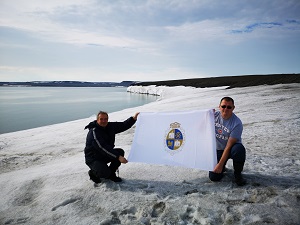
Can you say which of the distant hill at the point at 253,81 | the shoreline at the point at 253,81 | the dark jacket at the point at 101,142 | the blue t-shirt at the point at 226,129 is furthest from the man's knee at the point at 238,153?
the distant hill at the point at 253,81

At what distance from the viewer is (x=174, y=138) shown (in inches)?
161

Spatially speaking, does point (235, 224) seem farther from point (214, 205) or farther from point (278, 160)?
point (278, 160)

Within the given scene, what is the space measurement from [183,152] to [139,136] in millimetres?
887

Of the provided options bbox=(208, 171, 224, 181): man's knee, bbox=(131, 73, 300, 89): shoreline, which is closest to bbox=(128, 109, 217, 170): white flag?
bbox=(208, 171, 224, 181): man's knee

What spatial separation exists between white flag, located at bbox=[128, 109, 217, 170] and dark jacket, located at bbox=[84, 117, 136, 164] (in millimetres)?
423

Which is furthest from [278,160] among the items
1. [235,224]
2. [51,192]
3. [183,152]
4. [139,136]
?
[51,192]

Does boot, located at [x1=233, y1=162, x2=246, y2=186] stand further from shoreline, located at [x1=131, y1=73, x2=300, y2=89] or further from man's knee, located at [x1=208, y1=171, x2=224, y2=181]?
shoreline, located at [x1=131, y1=73, x2=300, y2=89]

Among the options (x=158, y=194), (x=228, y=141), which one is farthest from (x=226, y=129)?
(x=158, y=194)

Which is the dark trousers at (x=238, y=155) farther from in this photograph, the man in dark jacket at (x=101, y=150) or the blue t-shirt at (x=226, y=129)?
the man in dark jacket at (x=101, y=150)

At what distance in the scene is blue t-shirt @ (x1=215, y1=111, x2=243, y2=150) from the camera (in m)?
3.61

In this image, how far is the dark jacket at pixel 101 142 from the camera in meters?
3.80

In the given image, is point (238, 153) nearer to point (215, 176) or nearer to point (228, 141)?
point (228, 141)

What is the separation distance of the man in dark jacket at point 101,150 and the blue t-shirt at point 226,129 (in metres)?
1.61

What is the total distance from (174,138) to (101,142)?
4.18 feet
